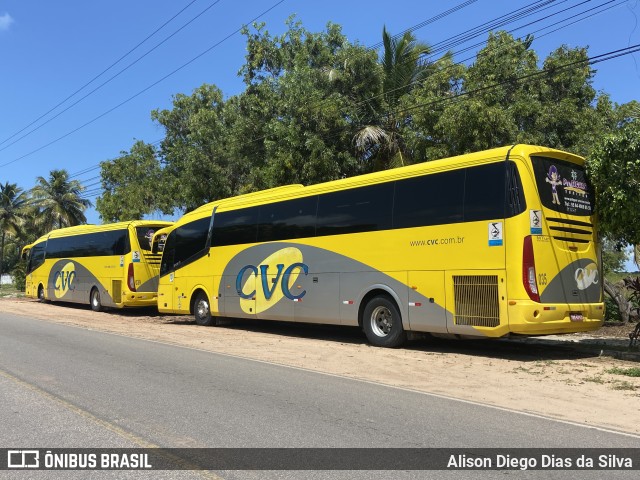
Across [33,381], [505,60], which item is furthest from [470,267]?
[505,60]

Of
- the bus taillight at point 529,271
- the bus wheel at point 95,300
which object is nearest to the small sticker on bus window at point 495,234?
the bus taillight at point 529,271

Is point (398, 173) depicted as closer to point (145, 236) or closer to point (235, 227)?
point (235, 227)

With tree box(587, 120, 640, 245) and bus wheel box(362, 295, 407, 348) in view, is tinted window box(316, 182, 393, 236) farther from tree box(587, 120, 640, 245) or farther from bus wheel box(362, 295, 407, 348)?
tree box(587, 120, 640, 245)

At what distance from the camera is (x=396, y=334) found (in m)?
12.0

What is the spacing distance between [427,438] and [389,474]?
44.2 inches

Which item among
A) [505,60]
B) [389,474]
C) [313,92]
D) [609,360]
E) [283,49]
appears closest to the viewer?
[389,474]

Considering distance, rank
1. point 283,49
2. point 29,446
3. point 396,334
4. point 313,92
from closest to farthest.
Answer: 1. point 29,446
2. point 396,334
3. point 313,92
4. point 283,49

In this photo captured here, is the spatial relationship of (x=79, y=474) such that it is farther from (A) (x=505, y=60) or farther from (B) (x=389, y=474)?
(A) (x=505, y=60)

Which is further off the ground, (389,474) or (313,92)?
(313,92)

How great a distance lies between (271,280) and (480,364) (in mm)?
6787

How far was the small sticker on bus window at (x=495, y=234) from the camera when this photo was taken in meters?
10.1

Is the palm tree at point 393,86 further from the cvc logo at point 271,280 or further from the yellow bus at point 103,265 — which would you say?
the yellow bus at point 103,265

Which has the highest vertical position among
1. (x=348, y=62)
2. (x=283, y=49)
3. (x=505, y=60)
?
(x=283, y=49)

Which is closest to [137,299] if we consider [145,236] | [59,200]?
[145,236]
